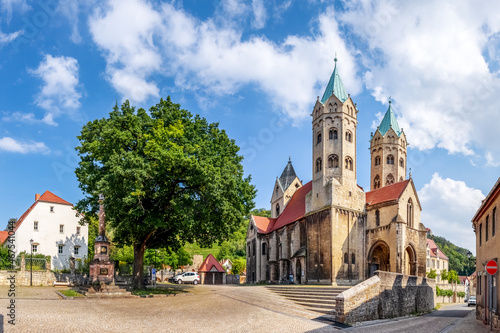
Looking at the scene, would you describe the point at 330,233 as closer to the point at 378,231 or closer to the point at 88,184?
the point at 378,231

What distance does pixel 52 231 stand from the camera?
46.6 meters

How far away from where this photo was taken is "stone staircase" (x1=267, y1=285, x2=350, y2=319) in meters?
19.8

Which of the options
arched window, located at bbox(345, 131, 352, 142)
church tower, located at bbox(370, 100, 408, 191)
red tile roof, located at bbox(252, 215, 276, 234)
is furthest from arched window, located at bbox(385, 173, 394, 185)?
red tile roof, located at bbox(252, 215, 276, 234)

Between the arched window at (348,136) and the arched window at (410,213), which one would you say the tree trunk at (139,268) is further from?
the arched window at (410,213)

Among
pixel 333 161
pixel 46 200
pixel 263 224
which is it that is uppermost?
pixel 333 161

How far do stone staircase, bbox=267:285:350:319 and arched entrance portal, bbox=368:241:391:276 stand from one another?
16.7 m

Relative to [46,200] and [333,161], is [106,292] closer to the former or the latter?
[46,200]

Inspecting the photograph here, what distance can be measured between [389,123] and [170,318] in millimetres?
47079

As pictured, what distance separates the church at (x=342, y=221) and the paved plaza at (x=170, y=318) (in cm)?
2034

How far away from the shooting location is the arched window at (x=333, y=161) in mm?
44266

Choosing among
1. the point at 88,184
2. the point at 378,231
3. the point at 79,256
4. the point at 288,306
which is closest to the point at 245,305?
the point at 288,306

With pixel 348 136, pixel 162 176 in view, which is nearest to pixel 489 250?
→ pixel 162 176

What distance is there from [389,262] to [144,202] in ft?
80.4

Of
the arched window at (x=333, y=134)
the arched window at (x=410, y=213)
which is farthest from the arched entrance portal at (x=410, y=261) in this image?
the arched window at (x=333, y=134)
